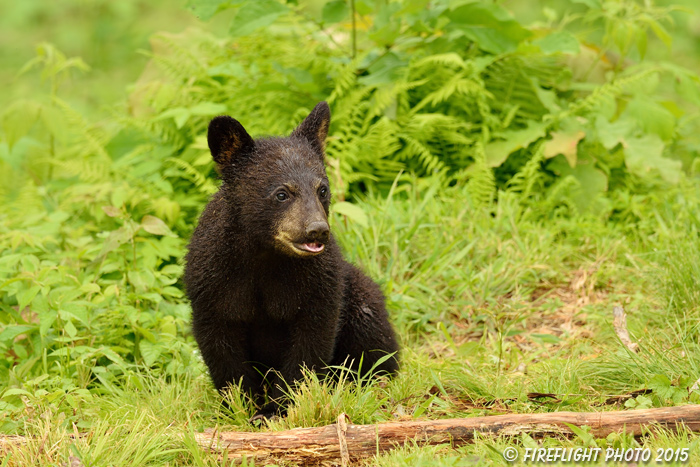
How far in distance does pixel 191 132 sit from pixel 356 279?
2.83 m

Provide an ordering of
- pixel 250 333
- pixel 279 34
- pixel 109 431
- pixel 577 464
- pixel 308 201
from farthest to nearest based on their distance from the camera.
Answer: pixel 279 34 → pixel 250 333 → pixel 308 201 → pixel 109 431 → pixel 577 464

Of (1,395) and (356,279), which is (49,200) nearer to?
(1,395)

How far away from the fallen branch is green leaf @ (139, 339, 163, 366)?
47.3 inches

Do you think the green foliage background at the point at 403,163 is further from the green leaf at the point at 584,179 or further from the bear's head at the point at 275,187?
the bear's head at the point at 275,187

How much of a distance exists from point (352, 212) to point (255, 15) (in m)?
1.84

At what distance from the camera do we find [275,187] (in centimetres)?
384

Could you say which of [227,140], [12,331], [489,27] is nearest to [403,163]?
[489,27]

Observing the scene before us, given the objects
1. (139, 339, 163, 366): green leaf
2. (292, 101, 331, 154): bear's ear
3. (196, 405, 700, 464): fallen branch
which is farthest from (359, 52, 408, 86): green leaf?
(196, 405, 700, 464): fallen branch

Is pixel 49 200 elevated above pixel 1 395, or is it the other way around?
pixel 49 200

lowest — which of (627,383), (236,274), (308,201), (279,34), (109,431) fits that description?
(627,383)

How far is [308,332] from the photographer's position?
13.1 feet

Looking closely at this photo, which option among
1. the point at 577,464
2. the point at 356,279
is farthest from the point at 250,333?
the point at 577,464

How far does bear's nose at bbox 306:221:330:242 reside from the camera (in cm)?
364

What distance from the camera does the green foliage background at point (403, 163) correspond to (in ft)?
16.9
